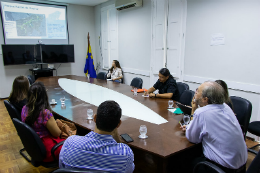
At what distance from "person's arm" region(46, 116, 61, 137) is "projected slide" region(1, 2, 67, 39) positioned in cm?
539

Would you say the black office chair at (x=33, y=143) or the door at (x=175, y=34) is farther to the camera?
the door at (x=175, y=34)

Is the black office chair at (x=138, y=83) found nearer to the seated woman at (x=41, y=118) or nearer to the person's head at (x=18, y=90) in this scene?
the person's head at (x=18, y=90)

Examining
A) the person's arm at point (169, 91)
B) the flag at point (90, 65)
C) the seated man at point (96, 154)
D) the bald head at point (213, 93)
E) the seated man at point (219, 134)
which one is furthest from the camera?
the flag at point (90, 65)

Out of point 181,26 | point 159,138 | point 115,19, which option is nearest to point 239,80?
point 181,26

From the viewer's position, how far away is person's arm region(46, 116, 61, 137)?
6.11ft

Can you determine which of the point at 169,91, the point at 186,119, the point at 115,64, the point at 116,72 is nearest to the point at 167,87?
the point at 169,91

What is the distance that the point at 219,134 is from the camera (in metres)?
1.45

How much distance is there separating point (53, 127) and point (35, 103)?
29cm

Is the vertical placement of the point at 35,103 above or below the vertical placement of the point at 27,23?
below

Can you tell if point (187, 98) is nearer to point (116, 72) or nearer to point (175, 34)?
point (175, 34)

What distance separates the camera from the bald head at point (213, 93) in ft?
5.07

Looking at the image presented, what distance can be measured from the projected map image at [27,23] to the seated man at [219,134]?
633 centimetres

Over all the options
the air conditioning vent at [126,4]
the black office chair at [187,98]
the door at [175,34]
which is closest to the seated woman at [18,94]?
the black office chair at [187,98]

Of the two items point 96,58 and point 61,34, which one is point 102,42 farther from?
point 61,34
